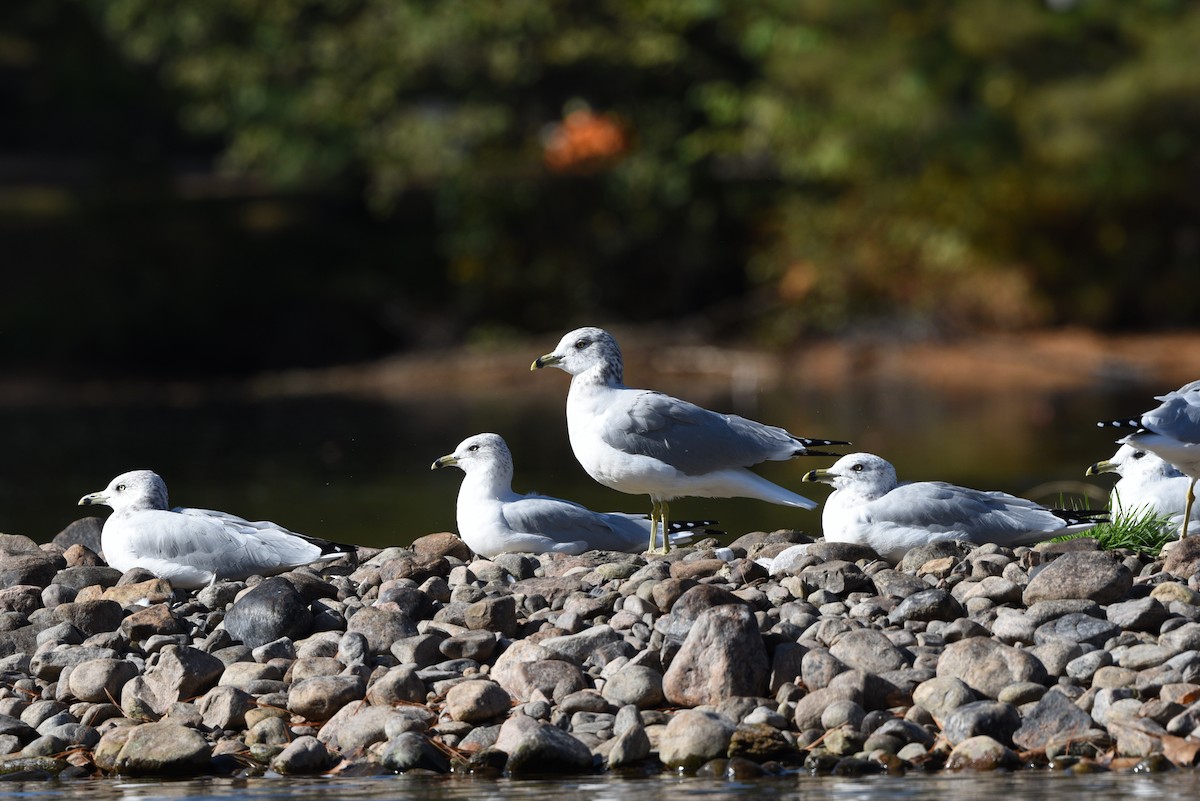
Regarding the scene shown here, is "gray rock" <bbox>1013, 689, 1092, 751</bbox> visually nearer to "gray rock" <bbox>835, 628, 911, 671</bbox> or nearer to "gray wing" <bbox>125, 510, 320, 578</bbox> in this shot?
"gray rock" <bbox>835, 628, 911, 671</bbox>

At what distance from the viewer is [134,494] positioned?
7.57m

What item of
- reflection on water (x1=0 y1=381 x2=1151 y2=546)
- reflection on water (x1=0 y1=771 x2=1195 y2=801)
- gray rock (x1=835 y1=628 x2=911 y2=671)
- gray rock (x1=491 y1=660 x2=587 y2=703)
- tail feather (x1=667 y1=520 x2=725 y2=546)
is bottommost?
reflection on water (x1=0 y1=771 x2=1195 y2=801)

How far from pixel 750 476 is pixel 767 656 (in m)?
1.88

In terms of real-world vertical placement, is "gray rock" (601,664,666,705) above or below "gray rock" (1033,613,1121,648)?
below

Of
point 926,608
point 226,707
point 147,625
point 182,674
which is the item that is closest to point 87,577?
point 147,625

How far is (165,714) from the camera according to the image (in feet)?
19.5

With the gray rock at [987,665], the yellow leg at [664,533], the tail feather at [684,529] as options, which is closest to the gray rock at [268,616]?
the yellow leg at [664,533]

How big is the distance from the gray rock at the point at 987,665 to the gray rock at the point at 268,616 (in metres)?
2.27

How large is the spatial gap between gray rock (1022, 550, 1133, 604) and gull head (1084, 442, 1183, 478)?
1.26m

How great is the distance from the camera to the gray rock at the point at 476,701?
562 cm

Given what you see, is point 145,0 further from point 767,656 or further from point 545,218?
point 767,656

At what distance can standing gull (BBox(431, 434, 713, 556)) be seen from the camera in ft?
24.3

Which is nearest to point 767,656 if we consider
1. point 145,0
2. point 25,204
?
point 145,0

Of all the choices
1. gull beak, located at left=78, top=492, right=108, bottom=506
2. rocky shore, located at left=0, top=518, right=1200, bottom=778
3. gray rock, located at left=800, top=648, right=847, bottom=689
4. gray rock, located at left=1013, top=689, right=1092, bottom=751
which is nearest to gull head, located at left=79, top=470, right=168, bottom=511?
gull beak, located at left=78, top=492, right=108, bottom=506
